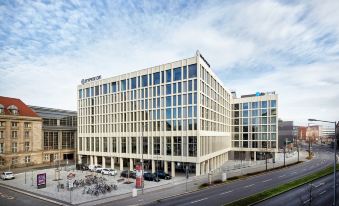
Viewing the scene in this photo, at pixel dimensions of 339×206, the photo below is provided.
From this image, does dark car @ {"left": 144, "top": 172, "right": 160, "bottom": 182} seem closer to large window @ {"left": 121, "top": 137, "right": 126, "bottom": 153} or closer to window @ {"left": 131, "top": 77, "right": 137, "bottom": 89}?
large window @ {"left": 121, "top": 137, "right": 126, "bottom": 153}

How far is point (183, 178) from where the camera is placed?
54.4 metres

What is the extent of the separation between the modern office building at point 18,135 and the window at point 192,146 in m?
50.3

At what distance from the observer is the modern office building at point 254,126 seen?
91125 mm

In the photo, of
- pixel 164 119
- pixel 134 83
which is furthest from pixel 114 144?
pixel 164 119

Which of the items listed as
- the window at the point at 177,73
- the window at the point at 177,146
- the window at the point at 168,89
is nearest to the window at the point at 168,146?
the window at the point at 177,146

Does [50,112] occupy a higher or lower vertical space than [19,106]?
lower

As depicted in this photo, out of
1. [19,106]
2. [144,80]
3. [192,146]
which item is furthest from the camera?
[19,106]

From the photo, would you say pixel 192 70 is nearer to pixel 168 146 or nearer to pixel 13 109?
pixel 168 146

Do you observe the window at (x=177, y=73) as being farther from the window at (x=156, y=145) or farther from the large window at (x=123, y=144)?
the large window at (x=123, y=144)

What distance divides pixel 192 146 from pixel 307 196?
2499cm

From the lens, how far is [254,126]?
9456cm

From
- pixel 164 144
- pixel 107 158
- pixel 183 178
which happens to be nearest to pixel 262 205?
pixel 183 178

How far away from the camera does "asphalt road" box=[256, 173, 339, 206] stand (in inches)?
1292

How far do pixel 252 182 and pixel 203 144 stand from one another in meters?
14.4
